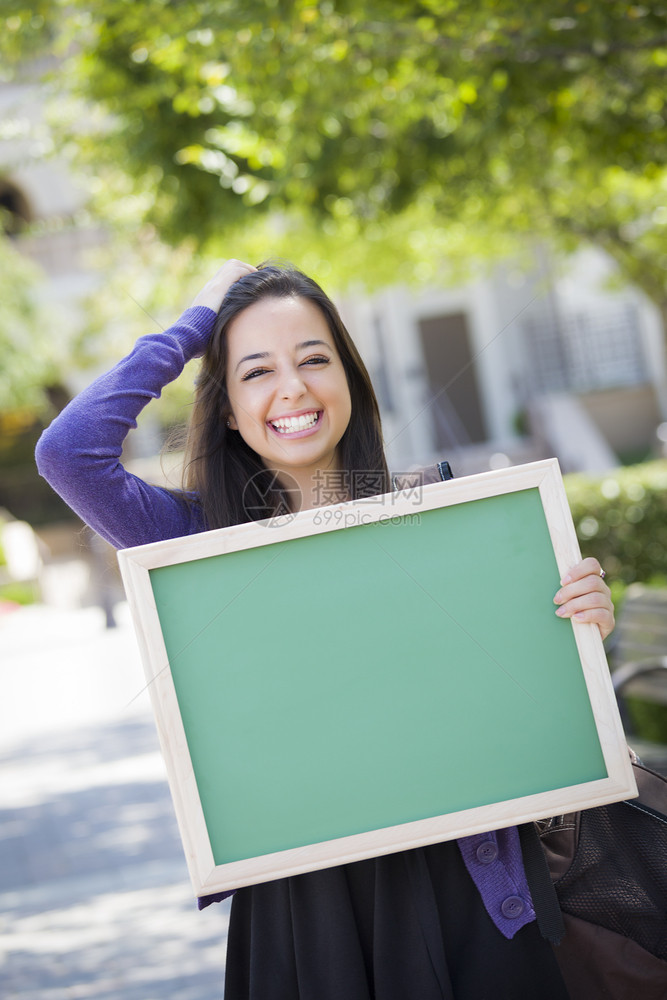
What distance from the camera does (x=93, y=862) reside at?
211 inches

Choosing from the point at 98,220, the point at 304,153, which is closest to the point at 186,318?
the point at 304,153

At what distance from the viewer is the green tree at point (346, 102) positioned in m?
4.33

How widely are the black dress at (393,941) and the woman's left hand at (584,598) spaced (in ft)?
1.74

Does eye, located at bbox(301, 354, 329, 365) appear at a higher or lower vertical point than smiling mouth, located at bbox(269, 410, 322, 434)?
higher

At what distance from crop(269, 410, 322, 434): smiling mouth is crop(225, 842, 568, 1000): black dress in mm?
895

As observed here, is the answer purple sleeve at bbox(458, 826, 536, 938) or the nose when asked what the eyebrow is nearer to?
the nose

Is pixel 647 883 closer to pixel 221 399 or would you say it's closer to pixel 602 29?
pixel 221 399

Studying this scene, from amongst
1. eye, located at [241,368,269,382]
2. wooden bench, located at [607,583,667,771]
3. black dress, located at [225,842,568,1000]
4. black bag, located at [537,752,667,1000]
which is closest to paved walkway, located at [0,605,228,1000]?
black dress, located at [225,842,568,1000]

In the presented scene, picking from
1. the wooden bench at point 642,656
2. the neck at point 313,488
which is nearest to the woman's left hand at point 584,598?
the neck at point 313,488

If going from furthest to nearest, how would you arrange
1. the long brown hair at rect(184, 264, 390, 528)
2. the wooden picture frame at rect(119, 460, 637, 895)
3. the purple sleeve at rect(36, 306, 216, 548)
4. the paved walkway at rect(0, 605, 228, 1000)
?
the paved walkway at rect(0, 605, 228, 1000), the long brown hair at rect(184, 264, 390, 528), the purple sleeve at rect(36, 306, 216, 548), the wooden picture frame at rect(119, 460, 637, 895)

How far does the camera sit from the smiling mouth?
2100mm

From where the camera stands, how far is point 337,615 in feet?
5.96

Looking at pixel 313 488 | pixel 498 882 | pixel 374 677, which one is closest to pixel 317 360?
pixel 313 488

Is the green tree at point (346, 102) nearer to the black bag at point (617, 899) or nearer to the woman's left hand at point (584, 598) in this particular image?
the woman's left hand at point (584, 598)
